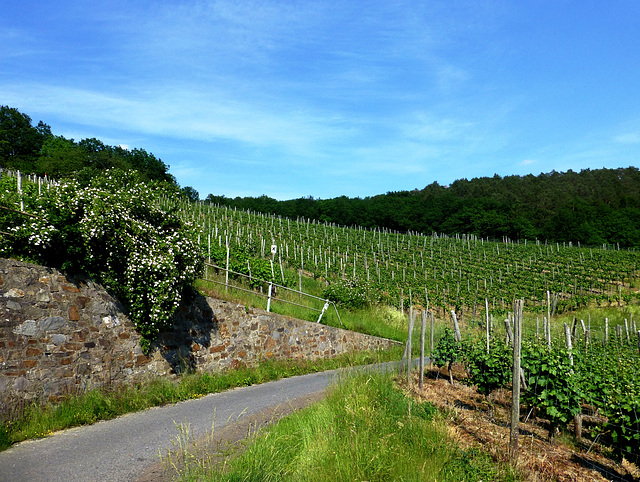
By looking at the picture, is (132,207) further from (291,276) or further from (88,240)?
(291,276)

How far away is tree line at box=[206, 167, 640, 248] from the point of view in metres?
80.9

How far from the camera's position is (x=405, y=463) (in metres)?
4.79

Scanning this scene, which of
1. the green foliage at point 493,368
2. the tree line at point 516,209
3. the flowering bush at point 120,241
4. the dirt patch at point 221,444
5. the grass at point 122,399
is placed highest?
the tree line at point 516,209

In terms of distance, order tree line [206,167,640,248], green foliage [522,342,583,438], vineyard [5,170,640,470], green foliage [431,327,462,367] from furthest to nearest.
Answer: tree line [206,167,640,248] → green foliage [431,327,462,367] → vineyard [5,170,640,470] → green foliage [522,342,583,438]

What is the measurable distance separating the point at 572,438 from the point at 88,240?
30.6ft

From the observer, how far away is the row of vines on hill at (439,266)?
30.2m

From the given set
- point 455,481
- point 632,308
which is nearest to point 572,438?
point 455,481

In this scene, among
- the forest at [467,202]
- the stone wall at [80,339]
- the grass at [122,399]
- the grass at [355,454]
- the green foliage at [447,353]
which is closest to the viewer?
the grass at [355,454]

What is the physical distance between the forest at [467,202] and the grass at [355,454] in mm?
53356

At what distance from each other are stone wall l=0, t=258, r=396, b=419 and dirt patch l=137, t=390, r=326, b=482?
3.16 metres

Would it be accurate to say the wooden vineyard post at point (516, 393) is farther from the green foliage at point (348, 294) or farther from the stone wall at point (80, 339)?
the green foliage at point (348, 294)

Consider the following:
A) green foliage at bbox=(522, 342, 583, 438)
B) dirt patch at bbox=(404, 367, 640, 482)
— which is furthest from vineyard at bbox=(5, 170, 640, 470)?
dirt patch at bbox=(404, 367, 640, 482)

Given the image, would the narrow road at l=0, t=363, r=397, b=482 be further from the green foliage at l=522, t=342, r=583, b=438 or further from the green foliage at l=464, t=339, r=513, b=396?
the green foliage at l=522, t=342, r=583, b=438

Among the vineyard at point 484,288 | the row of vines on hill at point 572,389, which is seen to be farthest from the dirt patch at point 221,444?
the vineyard at point 484,288
